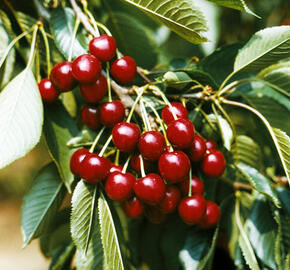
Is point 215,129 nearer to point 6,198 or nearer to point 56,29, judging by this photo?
point 56,29

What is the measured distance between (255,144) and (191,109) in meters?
Result: 0.26

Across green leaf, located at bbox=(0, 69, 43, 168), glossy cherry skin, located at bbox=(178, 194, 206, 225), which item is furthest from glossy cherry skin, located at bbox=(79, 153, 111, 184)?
glossy cherry skin, located at bbox=(178, 194, 206, 225)

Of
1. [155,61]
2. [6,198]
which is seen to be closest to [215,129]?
[155,61]

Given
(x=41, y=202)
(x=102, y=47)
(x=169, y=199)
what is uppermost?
(x=102, y=47)

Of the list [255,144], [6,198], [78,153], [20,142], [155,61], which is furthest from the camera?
[6,198]

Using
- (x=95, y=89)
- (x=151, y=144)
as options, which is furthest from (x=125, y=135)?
(x=95, y=89)

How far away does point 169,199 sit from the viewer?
81 cm

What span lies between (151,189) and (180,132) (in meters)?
0.15

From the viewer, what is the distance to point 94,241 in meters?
0.99

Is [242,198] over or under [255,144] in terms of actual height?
under

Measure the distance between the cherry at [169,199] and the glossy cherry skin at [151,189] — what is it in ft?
0.18

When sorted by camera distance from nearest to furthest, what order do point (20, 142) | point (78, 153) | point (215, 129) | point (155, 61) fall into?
point (20, 142)
point (78, 153)
point (215, 129)
point (155, 61)

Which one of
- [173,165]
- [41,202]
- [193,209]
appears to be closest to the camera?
[173,165]

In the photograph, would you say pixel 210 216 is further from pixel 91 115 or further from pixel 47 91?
pixel 47 91
